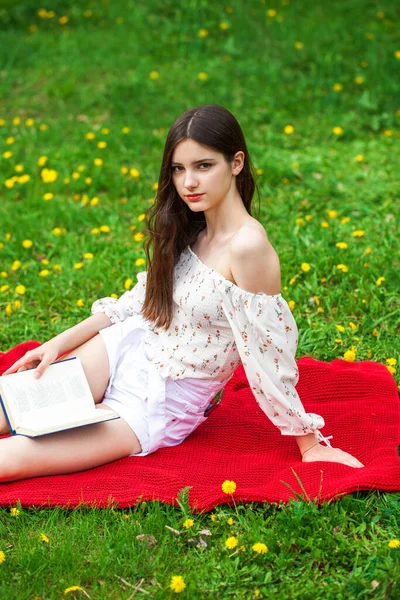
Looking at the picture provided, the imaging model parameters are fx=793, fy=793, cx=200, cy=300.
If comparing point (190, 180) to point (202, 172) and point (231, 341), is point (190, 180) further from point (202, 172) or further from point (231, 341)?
point (231, 341)

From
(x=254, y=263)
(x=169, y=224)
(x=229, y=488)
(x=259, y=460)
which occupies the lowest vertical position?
(x=259, y=460)

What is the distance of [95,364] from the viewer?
10.3 ft

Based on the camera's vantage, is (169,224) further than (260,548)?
Yes

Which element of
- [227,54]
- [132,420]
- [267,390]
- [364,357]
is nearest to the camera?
[267,390]

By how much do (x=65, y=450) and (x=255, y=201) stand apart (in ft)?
6.88

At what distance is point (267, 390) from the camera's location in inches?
110

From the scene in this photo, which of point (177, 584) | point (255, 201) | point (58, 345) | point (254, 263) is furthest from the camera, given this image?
point (255, 201)

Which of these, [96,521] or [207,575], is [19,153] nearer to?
[96,521]

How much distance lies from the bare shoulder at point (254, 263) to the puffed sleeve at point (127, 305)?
0.62 metres

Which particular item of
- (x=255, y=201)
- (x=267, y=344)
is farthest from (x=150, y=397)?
(x=255, y=201)

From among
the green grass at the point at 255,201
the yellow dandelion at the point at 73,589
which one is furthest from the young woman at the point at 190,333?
the yellow dandelion at the point at 73,589

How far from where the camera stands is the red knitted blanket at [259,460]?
2742 mm

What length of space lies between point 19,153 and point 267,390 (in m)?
3.96

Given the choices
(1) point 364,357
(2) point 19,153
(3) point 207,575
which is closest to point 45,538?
(3) point 207,575
